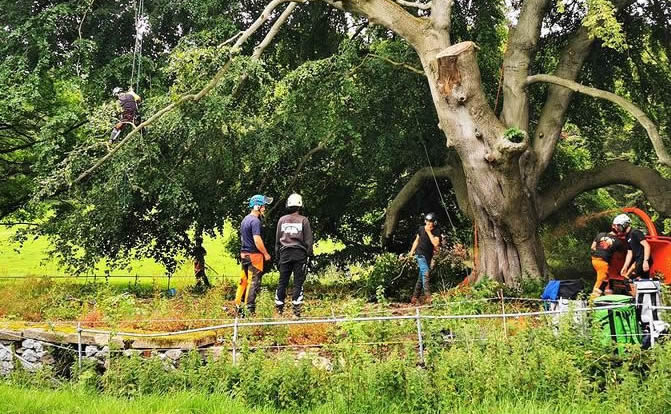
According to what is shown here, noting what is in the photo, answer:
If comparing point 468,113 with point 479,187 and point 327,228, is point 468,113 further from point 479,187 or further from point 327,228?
point 327,228

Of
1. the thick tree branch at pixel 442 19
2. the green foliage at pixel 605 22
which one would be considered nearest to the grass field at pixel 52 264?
the thick tree branch at pixel 442 19

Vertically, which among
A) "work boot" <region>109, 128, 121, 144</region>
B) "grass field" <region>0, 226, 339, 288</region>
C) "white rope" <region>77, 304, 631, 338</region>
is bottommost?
"white rope" <region>77, 304, 631, 338</region>

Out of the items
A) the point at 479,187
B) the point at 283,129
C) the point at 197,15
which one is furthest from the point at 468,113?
the point at 197,15

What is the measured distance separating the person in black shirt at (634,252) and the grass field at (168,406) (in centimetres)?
564

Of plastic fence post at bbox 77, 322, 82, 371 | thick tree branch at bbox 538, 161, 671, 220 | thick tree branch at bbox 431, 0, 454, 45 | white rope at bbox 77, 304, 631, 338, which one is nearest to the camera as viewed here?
white rope at bbox 77, 304, 631, 338

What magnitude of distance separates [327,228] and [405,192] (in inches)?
211

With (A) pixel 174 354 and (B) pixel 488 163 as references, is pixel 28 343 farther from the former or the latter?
(B) pixel 488 163

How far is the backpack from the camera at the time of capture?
7250 mm

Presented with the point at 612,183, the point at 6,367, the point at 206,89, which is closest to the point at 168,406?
the point at 6,367

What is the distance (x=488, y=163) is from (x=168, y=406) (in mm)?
7156

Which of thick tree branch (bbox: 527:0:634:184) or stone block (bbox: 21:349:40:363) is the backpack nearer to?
thick tree branch (bbox: 527:0:634:184)

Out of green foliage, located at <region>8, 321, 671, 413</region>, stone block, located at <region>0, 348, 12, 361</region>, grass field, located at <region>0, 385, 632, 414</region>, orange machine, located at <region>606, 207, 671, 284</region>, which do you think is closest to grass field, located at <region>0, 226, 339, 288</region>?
orange machine, located at <region>606, 207, 671, 284</region>

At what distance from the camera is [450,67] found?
36.8 feet

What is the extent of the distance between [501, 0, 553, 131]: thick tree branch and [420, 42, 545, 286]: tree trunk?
130 centimetres
